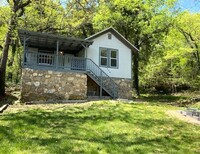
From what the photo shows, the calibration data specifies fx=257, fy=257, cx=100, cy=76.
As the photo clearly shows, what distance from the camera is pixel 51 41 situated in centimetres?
1819

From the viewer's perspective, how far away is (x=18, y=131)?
26.0 ft

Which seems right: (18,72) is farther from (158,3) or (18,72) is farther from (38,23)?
(158,3)

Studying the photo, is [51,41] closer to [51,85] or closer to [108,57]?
[51,85]

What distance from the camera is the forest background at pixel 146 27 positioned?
2303cm

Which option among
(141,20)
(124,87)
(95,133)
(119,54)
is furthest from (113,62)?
→ (95,133)

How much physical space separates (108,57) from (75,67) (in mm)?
3501

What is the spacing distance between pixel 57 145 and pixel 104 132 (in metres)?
2.05

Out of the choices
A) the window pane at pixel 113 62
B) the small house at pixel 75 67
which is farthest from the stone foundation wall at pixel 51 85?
the window pane at pixel 113 62

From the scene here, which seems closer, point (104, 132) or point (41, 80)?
point (104, 132)

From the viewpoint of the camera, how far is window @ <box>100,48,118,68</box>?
65.5 feet

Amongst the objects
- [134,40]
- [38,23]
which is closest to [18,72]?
[38,23]

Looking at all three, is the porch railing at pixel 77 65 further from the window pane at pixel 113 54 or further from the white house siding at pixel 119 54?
the window pane at pixel 113 54

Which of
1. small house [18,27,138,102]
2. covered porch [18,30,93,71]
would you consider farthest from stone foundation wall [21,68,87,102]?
covered porch [18,30,93,71]

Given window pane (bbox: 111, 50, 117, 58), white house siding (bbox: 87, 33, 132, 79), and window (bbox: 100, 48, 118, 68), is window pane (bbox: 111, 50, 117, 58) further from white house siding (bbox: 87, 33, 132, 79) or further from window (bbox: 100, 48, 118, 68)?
white house siding (bbox: 87, 33, 132, 79)
